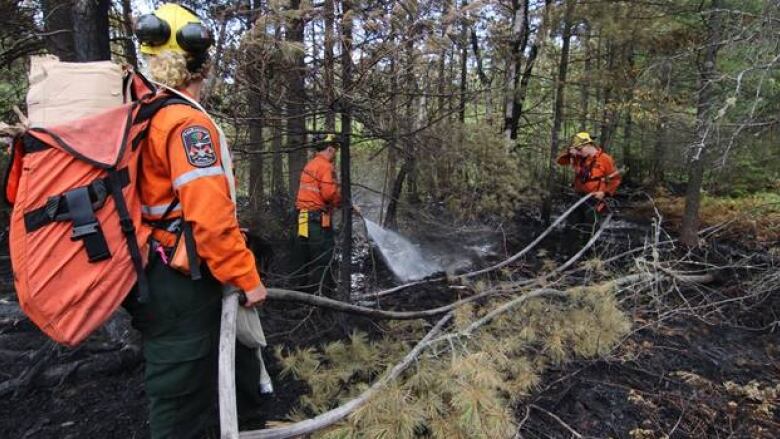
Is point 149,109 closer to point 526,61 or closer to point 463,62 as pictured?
point 463,62

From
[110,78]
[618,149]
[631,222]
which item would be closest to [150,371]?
[110,78]

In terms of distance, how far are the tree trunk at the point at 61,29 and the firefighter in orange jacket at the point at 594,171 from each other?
7312mm

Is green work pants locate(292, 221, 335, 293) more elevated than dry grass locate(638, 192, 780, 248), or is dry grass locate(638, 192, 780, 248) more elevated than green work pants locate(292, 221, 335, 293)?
green work pants locate(292, 221, 335, 293)

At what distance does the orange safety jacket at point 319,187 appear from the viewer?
17.9ft

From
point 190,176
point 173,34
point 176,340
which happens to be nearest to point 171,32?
point 173,34

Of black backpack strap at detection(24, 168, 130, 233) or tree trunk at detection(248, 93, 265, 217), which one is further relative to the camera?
tree trunk at detection(248, 93, 265, 217)

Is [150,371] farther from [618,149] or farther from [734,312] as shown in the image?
[618,149]

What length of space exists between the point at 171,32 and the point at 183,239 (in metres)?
0.97

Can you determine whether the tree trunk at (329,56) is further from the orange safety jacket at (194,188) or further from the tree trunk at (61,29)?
the tree trunk at (61,29)

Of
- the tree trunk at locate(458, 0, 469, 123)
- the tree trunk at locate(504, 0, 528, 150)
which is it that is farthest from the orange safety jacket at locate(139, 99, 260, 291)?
the tree trunk at locate(504, 0, 528, 150)

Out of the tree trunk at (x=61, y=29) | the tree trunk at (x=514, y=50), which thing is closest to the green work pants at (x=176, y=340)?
the tree trunk at (x=61, y=29)

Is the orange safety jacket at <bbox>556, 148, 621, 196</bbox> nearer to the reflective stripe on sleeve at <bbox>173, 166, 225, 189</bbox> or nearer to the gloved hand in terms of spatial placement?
the gloved hand

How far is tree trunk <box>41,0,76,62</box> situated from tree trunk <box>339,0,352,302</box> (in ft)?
8.50

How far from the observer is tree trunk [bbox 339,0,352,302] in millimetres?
3812
